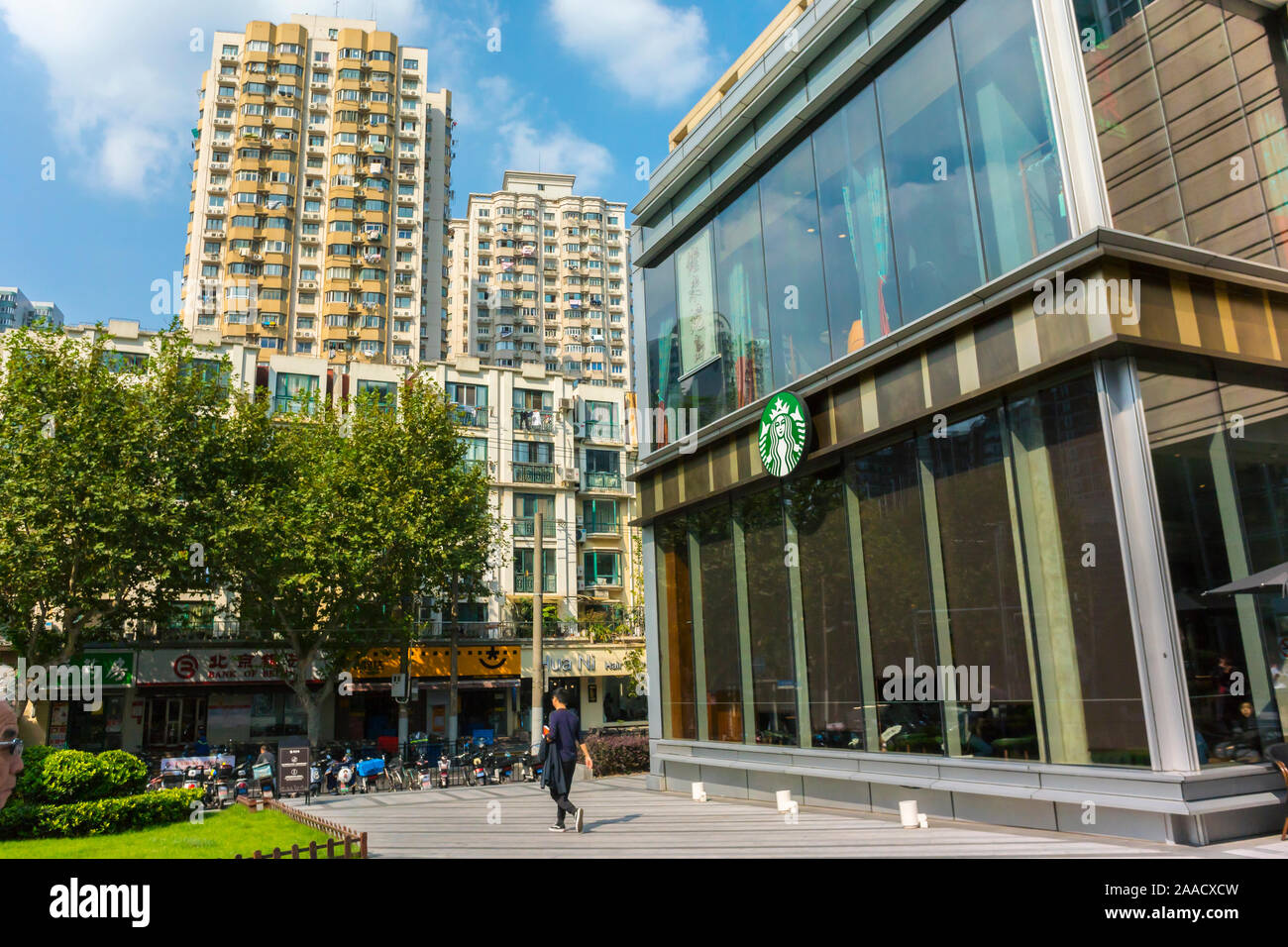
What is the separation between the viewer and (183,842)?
38.1 ft

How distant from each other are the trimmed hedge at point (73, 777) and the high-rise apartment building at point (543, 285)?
86.9 meters

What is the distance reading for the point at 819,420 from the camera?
14.4 metres

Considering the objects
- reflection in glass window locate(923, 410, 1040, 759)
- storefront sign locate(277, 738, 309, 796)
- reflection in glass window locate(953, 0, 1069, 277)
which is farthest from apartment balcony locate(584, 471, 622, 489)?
reflection in glass window locate(953, 0, 1069, 277)

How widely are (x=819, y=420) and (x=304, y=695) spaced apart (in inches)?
1050

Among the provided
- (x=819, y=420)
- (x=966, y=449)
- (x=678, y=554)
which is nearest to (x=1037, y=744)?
(x=966, y=449)

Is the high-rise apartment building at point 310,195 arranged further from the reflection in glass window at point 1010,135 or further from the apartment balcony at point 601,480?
the reflection in glass window at point 1010,135

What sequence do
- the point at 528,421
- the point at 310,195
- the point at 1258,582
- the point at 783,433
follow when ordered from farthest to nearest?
the point at 310,195, the point at 528,421, the point at 783,433, the point at 1258,582

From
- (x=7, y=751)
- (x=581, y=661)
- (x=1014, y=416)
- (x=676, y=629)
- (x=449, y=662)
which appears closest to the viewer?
(x=7, y=751)

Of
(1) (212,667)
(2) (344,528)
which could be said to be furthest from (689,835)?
(1) (212,667)

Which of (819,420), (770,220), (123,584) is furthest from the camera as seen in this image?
(123,584)

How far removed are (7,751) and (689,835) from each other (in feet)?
25.5

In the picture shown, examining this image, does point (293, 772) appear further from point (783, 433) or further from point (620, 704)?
point (620, 704)

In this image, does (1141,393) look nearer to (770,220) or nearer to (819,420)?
(819,420)

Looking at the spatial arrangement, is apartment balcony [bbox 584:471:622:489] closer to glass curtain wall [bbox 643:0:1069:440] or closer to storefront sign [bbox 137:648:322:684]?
storefront sign [bbox 137:648:322:684]
